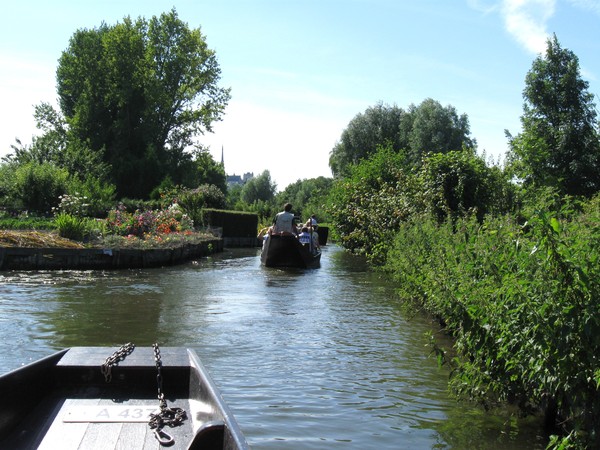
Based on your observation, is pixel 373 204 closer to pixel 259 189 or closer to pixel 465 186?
pixel 465 186

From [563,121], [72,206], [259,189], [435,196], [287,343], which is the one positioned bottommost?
[287,343]

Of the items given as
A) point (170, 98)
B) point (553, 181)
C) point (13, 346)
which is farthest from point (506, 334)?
point (170, 98)

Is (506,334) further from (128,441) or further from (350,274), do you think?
(350,274)

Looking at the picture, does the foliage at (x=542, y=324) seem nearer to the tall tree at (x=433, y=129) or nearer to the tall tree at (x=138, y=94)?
the tall tree at (x=138, y=94)

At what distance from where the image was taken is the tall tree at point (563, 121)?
122 feet

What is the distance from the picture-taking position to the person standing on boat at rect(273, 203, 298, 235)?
65.1 feet

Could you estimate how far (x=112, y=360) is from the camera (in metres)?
5.23

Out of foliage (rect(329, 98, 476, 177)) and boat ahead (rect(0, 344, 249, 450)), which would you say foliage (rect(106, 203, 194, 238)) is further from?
foliage (rect(329, 98, 476, 177))

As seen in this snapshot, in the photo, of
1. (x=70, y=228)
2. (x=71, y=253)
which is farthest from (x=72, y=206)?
(x=71, y=253)

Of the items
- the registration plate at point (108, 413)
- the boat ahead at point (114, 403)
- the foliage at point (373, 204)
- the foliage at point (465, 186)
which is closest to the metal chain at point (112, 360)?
the boat ahead at point (114, 403)

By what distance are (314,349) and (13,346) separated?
3896 mm

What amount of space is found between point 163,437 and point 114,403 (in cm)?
79

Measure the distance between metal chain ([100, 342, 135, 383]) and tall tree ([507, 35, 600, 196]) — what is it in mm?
33250

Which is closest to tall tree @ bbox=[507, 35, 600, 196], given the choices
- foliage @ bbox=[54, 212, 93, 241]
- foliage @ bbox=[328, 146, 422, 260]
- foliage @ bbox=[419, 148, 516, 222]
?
foliage @ bbox=[328, 146, 422, 260]
